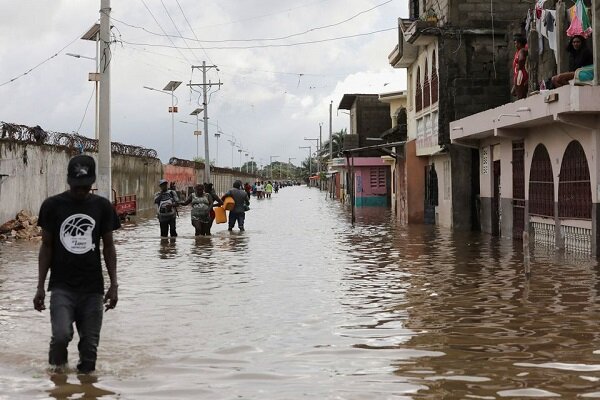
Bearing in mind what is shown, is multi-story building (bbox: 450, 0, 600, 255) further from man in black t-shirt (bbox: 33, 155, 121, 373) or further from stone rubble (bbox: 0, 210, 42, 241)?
stone rubble (bbox: 0, 210, 42, 241)

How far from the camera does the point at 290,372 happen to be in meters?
6.74

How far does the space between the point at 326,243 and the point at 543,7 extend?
757 cm

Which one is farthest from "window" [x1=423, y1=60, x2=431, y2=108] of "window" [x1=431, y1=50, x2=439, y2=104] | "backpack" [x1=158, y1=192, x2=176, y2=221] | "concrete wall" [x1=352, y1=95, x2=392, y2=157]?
"concrete wall" [x1=352, y1=95, x2=392, y2=157]

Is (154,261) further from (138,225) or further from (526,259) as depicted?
(138,225)

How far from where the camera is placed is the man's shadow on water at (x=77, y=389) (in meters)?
6.02

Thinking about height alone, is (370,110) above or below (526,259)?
above

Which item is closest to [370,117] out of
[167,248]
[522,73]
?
[522,73]

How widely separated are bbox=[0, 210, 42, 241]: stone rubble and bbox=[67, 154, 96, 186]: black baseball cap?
16.9 metres

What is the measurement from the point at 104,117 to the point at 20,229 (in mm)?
3822

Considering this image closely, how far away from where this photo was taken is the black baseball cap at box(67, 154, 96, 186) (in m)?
6.26

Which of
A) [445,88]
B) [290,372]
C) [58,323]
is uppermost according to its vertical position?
[445,88]

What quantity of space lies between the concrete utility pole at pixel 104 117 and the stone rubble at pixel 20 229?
6.95 ft

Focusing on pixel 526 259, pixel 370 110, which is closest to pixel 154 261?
pixel 526 259

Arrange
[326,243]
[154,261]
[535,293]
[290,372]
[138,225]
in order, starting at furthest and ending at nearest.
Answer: [138,225] < [326,243] < [154,261] < [535,293] < [290,372]
